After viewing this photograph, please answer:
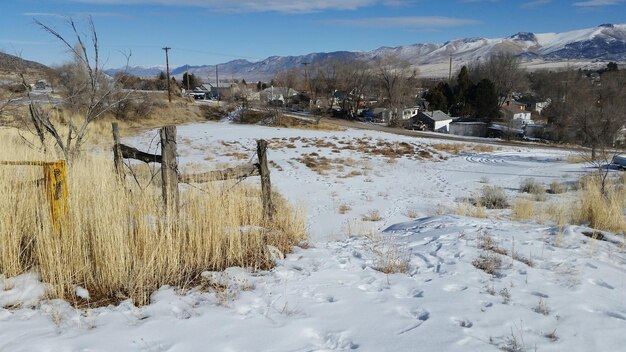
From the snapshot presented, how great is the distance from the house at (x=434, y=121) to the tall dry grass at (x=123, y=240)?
6185cm

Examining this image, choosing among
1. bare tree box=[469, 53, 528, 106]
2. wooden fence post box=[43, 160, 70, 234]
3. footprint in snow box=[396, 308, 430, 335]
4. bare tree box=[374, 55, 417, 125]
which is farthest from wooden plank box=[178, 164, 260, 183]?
bare tree box=[469, 53, 528, 106]

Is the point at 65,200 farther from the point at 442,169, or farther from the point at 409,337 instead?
the point at 442,169

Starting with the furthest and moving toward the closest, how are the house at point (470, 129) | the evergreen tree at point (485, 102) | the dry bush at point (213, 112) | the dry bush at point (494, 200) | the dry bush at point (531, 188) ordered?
the evergreen tree at point (485, 102) < the house at point (470, 129) < the dry bush at point (213, 112) < the dry bush at point (531, 188) < the dry bush at point (494, 200)

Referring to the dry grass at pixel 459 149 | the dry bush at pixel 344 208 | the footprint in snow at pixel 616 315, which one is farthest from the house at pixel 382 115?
the footprint in snow at pixel 616 315

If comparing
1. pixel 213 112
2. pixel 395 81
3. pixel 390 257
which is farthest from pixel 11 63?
pixel 395 81

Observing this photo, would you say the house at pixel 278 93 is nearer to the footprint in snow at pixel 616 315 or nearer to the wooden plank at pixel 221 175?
the wooden plank at pixel 221 175

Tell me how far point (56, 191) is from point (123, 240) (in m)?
0.93

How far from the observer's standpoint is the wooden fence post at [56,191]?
168 inches

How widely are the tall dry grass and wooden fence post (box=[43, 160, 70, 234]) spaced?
7 centimetres

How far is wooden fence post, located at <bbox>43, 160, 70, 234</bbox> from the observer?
427cm

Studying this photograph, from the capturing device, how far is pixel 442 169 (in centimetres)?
2203

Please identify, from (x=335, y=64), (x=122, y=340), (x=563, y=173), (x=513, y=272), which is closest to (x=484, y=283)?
(x=513, y=272)

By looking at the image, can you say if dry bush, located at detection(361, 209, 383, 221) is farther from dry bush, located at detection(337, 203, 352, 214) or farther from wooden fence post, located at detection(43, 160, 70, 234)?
wooden fence post, located at detection(43, 160, 70, 234)

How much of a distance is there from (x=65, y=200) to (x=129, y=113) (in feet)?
113
